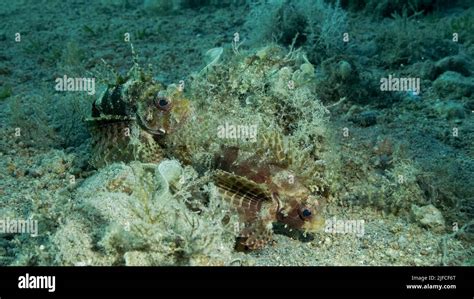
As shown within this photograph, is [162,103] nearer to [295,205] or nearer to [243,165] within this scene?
[243,165]

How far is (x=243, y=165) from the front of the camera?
4.59 m

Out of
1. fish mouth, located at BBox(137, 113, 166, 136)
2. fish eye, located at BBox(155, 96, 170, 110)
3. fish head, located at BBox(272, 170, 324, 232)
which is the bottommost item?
fish head, located at BBox(272, 170, 324, 232)

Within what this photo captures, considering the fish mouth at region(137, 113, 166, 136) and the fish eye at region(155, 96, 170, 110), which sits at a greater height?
the fish eye at region(155, 96, 170, 110)

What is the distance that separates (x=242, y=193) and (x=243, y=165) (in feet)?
1.32

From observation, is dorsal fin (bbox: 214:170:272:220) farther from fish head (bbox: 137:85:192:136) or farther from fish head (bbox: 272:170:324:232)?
fish head (bbox: 137:85:192:136)

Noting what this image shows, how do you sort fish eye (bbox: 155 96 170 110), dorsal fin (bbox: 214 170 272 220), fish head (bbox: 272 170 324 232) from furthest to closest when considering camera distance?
fish eye (bbox: 155 96 170 110), fish head (bbox: 272 170 324 232), dorsal fin (bbox: 214 170 272 220)

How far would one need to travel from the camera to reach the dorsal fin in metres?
4.22

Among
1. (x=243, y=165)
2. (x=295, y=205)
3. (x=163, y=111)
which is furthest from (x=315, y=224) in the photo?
(x=163, y=111)

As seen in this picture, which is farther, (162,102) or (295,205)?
(162,102)

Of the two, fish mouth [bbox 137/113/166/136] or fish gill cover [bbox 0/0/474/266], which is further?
fish mouth [bbox 137/113/166/136]

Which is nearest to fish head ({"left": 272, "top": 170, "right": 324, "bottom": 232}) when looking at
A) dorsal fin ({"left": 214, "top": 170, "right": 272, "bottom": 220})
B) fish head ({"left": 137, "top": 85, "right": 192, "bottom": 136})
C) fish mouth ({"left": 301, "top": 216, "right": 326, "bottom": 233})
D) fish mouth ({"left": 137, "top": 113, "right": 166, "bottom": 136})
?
fish mouth ({"left": 301, "top": 216, "right": 326, "bottom": 233})

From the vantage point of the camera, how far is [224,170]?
466 centimetres

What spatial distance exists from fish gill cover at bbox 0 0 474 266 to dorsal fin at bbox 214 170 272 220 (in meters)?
0.01

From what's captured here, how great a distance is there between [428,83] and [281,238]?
4581mm
